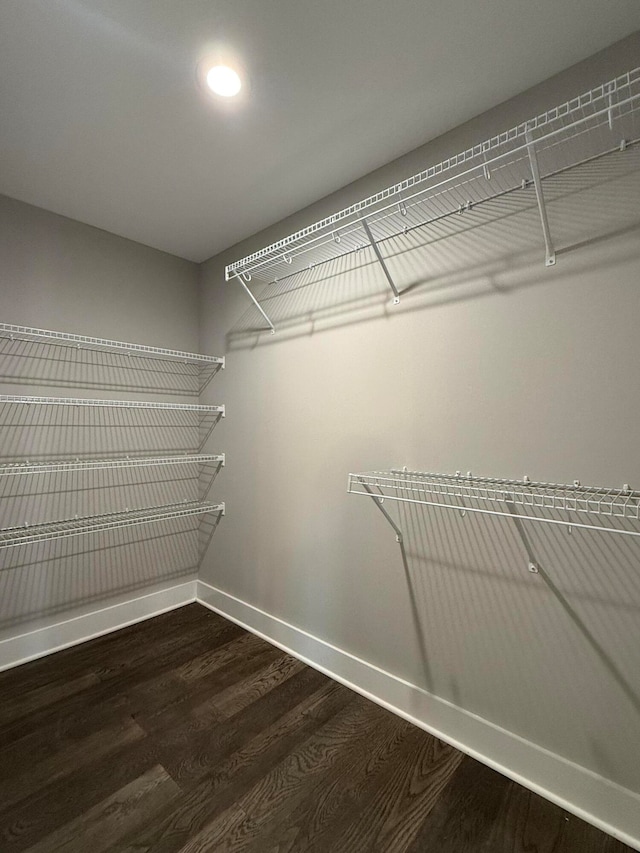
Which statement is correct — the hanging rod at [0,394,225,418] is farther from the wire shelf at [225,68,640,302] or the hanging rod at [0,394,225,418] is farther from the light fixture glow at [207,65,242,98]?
the light fixture glow at [207,65,242,98]

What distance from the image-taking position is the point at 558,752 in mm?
1311

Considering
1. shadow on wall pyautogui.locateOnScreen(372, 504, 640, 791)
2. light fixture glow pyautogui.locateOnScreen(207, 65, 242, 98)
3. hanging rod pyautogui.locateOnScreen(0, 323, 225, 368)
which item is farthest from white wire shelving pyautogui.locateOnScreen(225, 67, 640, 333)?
shadow on wall pyautogui.locateOnScreen(372, 504, 640, 791)

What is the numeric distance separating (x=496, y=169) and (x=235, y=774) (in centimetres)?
226

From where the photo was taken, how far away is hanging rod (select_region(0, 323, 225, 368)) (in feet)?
6.61

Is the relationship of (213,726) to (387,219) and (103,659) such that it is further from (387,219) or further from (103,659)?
(387,219)

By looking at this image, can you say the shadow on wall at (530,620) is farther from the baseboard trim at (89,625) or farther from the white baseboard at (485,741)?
the baseboard trim at (89,625)

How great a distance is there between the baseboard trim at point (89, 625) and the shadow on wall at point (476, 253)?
1.88 meters

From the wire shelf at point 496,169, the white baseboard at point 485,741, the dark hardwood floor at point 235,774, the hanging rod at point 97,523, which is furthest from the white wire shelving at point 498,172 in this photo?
the dark hardwood floor at point 235,774

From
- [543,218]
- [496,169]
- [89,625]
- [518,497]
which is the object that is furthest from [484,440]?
[89,625]

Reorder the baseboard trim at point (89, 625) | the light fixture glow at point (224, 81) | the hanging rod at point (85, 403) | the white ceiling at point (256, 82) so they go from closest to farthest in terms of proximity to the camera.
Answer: the white ceiling at point (256, 82) → the light fixture glow at point (224, 81) → the hanging rod at point (85, 403) → the baseboard trim at point (89, 625)

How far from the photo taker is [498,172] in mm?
1425

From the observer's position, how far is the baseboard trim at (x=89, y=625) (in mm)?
2070

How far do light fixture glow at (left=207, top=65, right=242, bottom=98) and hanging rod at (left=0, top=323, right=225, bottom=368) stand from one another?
137 centimetres

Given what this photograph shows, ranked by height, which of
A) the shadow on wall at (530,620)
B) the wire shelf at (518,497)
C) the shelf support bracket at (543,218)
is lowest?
the shadow on wall at (530,620)
